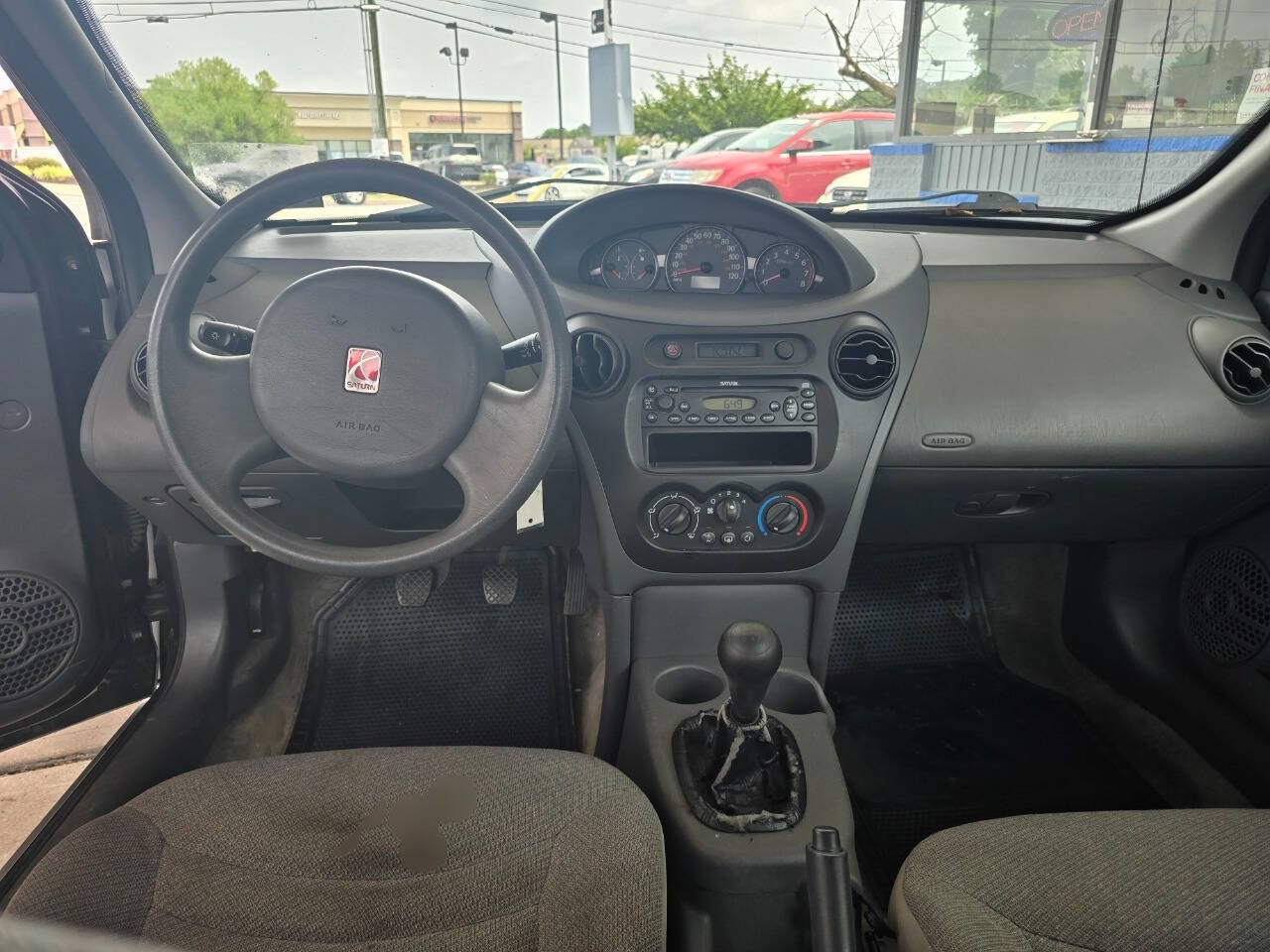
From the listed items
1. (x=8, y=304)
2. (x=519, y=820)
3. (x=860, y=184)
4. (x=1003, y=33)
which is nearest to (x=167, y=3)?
(x=8, y=304)

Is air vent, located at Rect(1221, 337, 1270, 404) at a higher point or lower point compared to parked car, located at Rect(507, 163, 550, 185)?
lower

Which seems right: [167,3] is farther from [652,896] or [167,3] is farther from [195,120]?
[652,896]

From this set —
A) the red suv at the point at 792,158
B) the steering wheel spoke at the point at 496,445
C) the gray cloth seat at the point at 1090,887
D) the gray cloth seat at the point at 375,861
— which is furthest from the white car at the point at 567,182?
the gray cloth seat at the point at 1090,887

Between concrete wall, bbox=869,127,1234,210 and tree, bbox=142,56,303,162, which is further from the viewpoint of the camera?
concrete wall, bbox=869,127,1234,210

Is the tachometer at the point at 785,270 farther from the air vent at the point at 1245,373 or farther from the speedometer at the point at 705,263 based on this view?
Result: the air vent at the point at 1245,373

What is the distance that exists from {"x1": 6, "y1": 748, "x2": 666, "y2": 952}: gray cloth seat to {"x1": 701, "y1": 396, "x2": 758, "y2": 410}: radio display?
2.18 feet

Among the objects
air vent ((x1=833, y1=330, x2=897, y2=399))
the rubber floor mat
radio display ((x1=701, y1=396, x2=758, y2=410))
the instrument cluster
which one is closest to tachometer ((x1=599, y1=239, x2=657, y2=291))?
the instrument cluster

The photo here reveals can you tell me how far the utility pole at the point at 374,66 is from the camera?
1.75 m

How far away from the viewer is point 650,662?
1.77 meters

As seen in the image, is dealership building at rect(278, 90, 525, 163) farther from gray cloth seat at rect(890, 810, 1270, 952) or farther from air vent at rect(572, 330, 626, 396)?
gray cloth seat at rect(890, 810, 1270, 952)

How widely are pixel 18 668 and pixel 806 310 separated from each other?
1706 mm

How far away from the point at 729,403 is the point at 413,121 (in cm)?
82

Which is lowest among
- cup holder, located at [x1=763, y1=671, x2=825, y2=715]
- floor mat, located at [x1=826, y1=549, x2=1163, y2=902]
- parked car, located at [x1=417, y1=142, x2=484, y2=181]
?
floor mat, located at [x1=826, y1=549, x2=1163, y2=902]

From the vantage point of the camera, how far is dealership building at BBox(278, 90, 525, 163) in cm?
165
